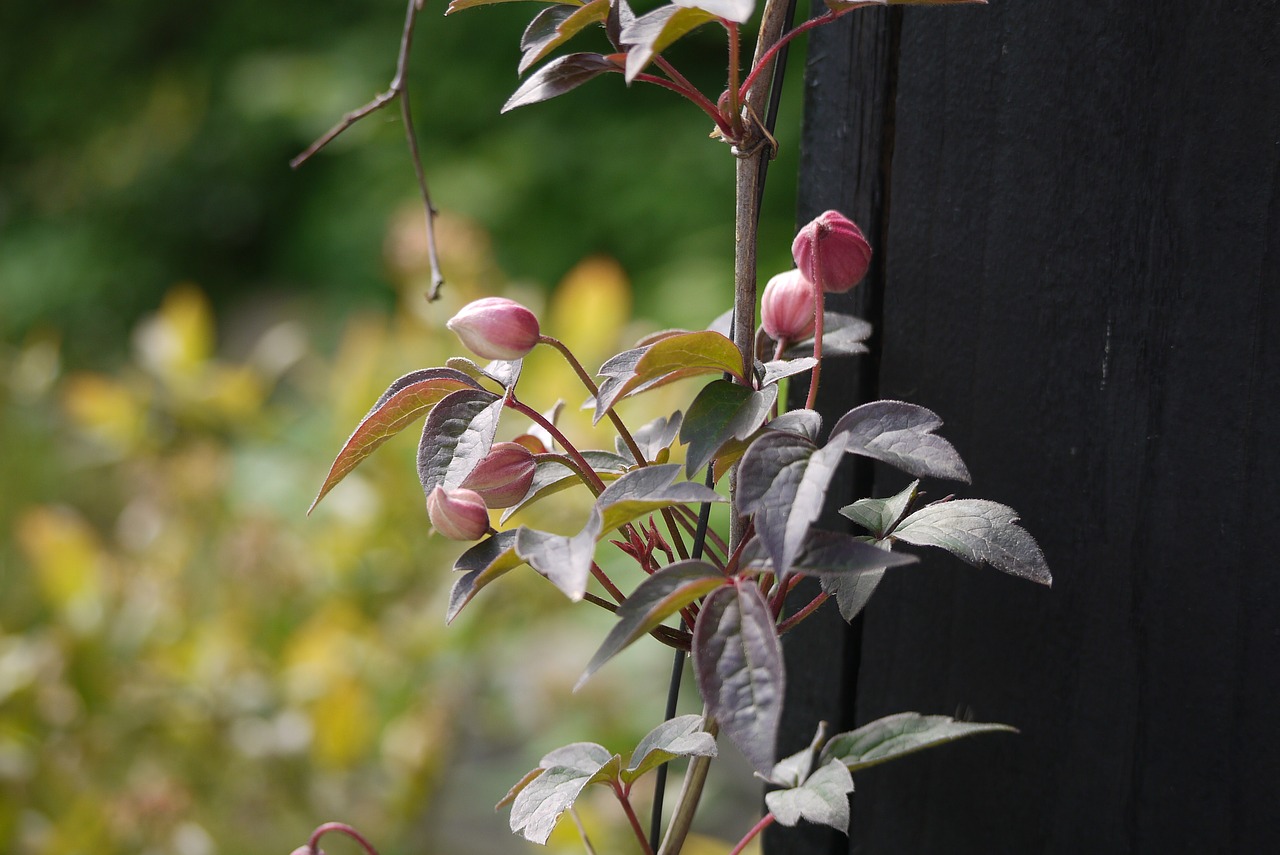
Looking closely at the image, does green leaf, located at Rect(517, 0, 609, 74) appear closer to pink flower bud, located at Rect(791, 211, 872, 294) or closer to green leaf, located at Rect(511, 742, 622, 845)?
pink flower bud, located at Rect(791, 211, 872, 294)

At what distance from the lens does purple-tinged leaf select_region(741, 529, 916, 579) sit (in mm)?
332

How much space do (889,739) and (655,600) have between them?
14cm

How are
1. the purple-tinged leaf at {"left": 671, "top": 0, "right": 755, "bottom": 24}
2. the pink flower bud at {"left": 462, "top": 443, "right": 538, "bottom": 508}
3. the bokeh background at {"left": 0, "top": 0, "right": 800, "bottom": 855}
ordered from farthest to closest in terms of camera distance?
the bokeh background at {"left": 0, "top": 0, "right": 800, "bottom": 855} < the pink flower bud at {"left": 462, "top": 443, "right": 538, "bottom": 508} < the purple-tinged leaf at {"left": 671, "top": 0, "right": 755, "bottom": 24}

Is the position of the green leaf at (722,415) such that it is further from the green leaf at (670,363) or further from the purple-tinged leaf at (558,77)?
the purple-tinged leaf at (558,77)

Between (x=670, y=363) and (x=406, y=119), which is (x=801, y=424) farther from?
(x=406, y=119)

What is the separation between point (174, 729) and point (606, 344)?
654 mm

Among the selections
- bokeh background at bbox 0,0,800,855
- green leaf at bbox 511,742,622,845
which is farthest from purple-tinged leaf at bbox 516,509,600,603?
bokeh background at bbox 0,0,800,855

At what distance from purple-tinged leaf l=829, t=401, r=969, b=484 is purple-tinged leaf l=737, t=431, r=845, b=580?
18 millimetres

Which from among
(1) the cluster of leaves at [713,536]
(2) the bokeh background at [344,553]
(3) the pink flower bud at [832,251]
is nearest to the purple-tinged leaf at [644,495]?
(1) the cluster of leaves at [713,536]

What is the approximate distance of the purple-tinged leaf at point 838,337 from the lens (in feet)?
1.53

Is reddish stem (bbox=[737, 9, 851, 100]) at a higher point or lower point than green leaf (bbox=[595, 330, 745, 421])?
higher

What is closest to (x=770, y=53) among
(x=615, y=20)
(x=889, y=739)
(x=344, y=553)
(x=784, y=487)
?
(x=615, y=20)

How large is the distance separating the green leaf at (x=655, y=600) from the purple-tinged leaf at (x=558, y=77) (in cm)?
19

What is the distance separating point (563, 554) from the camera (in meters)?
0.34
